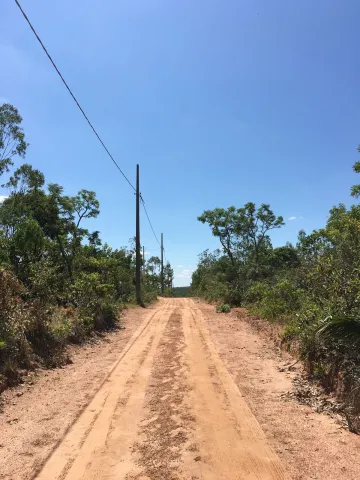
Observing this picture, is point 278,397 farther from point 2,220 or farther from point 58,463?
point 2,220

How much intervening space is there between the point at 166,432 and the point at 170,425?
0.23 meters

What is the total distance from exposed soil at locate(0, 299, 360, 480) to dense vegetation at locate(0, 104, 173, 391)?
87 cm

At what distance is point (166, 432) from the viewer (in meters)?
4.92

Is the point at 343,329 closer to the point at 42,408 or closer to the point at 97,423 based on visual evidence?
the point at 97,423

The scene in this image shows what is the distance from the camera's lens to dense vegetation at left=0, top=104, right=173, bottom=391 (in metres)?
8.34

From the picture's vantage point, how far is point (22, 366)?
8.00 metres

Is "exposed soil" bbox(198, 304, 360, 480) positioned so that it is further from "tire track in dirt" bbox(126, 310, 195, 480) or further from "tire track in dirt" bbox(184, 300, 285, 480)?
"tire track in dirt" bbox(126, 310, 195, 480)

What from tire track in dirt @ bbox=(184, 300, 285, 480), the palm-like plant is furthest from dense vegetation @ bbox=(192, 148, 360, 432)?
tire track in dirt @ bbox=(184, 300, 285, 480)

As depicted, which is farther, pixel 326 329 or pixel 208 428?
pixel 326 329

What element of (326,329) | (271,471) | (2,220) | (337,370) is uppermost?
(2,220)

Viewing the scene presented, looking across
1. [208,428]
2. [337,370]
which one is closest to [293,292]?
[337,370]

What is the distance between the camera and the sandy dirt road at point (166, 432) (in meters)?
4.00

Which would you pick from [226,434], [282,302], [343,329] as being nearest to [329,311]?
[343,329]

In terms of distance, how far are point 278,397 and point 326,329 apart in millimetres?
1858
